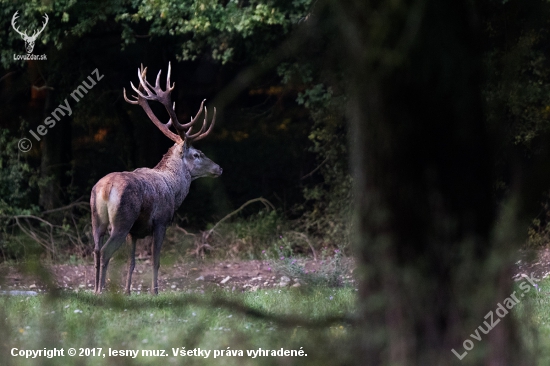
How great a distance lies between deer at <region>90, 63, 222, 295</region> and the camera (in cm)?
782

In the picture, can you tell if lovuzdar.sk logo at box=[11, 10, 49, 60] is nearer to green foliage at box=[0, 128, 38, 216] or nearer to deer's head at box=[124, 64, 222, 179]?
green foliage at box=[0, 128, 38, 216]

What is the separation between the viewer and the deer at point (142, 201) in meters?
7.82

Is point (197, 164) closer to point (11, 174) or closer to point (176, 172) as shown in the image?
point (176, 172)

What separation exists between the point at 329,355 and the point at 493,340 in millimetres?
528

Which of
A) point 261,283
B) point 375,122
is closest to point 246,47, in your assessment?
point 261,283

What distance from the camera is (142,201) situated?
816cm

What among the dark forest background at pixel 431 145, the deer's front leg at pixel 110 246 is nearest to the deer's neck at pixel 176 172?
the deer's front leg at pixel 110 246

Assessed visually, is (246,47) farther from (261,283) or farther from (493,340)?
(493,340)

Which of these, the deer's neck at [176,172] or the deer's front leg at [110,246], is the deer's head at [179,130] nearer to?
the deer's neck at [176,172]

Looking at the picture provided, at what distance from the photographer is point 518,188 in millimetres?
2373

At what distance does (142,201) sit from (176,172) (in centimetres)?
128

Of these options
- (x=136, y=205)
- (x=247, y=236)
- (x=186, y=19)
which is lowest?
(x=247, y=236)

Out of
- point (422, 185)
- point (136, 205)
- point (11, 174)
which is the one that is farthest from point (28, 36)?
point (422, 185)

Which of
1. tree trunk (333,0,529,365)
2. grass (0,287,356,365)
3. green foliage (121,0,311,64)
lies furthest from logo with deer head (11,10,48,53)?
tree trunk (333,0,529,365)
